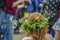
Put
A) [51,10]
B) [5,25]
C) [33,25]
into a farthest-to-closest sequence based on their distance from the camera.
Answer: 1. [51,10]
2. [5,25]
3. [33,25]

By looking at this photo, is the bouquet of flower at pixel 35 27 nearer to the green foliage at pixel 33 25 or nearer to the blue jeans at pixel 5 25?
the green foliage at pixel 33 25

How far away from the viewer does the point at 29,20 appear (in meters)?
1.70

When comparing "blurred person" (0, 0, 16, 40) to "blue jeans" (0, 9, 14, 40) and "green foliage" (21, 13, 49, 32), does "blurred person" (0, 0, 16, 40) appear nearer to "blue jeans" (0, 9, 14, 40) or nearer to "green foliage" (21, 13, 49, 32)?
"blue jeans" (0, 9, 14, 40)

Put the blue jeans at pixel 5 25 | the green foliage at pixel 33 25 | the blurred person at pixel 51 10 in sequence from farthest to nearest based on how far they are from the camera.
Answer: the blurred person at pixel 51 10
the blue jeans at pixel 5 25
the green foliage at pixel 33 25

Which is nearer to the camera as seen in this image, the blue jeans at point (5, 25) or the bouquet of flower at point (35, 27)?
the bouquet of flower at point (35, 27)

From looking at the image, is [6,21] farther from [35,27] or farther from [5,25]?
[35,27]

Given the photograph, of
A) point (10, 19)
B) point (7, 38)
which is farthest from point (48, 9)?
point (7, 38)

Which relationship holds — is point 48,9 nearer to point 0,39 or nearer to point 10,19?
point 10,19

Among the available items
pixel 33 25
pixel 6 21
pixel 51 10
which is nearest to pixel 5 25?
pixel 6 21

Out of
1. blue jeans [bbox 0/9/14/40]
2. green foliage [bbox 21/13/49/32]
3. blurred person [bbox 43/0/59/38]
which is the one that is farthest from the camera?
blurred person [bbox 43/0/59/38]

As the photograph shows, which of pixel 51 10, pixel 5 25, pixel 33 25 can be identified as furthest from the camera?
pixel 51 10

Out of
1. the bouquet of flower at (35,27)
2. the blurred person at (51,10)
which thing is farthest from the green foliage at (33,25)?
the blurred person at (51,10)

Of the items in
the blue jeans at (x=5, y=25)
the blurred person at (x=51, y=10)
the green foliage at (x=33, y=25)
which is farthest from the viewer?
the blurred person at (x=51, y=10)

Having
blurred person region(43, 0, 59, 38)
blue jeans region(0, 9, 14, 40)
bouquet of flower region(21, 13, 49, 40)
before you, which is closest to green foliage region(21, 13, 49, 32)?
bouquet of flower region(21, 13, 49, 40)
